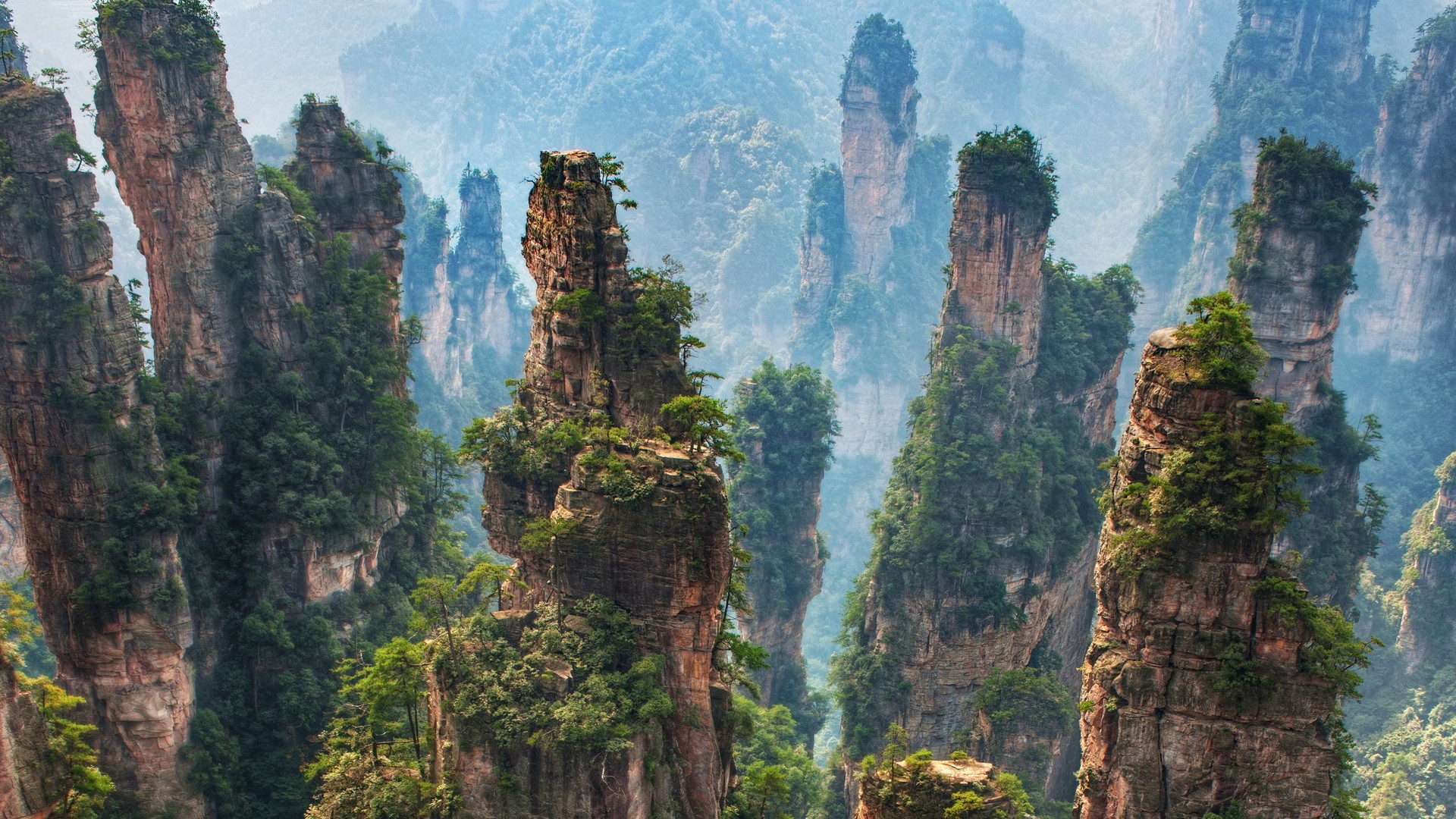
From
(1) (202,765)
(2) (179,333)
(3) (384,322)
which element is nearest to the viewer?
(1) (202,765)

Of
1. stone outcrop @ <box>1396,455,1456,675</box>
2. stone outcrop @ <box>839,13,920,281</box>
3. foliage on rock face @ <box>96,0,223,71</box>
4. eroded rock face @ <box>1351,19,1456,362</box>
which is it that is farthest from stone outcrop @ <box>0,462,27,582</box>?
eroded rock face @ <box>1351,19,1456,362</box>

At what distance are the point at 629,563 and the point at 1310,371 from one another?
3205cm

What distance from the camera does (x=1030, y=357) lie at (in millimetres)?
51500

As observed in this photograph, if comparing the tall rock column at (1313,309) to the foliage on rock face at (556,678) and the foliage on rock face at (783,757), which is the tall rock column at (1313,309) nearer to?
the foliage on rock face at (783,757)

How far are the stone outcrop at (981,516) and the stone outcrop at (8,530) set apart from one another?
33.0 meters

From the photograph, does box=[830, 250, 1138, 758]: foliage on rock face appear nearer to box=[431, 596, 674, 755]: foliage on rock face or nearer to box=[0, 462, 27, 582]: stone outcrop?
box=[431, 596, 674, 755]: foliage on rock face

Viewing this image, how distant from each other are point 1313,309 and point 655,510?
31.5 metres

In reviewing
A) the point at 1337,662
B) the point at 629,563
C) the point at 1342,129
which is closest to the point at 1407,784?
the point at 1337,662

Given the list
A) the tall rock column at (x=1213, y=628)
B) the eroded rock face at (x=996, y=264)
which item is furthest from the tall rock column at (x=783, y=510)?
the tall rock column at (x=1213, y=628)

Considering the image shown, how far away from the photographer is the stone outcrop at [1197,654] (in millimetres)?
22312

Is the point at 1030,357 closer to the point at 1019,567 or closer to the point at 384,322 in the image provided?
the point at 1019,567

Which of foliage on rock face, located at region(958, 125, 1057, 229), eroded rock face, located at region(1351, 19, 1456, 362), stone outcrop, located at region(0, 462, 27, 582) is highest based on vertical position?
eroded rock face, located at region(1351, 19, 1456, 362)

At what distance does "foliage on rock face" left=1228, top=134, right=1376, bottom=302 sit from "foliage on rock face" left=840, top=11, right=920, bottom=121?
57809 millimetres

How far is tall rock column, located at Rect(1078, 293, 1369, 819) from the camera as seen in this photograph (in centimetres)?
2228
